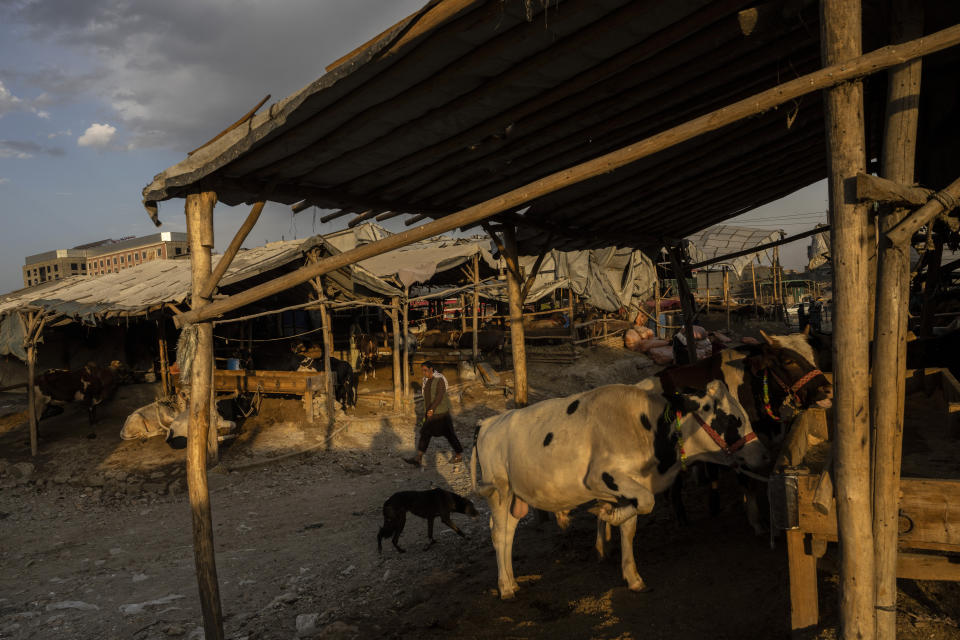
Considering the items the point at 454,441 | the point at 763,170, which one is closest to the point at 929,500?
the point at 763,170

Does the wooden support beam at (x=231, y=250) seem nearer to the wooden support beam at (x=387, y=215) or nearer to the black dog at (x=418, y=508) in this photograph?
the wooden support beam at (x=387, y=215)

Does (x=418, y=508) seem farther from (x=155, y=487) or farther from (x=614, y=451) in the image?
(x=155, y=487)

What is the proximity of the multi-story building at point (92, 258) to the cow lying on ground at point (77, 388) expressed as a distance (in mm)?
43931

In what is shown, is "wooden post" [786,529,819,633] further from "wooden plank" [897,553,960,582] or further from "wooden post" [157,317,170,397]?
"wooden post" [157,317,170,397]

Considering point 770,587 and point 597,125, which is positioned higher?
point 597,125

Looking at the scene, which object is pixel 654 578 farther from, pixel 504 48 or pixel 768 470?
pixel 504 48

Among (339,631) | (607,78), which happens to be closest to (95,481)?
(339,631)

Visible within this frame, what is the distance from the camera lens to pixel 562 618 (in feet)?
15.1

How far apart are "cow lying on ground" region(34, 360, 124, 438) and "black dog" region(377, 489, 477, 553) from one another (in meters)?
11.1

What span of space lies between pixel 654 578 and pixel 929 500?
264 cm

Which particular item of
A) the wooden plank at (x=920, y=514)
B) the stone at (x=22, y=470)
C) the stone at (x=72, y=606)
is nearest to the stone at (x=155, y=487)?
the stone at (x=22, y=470)

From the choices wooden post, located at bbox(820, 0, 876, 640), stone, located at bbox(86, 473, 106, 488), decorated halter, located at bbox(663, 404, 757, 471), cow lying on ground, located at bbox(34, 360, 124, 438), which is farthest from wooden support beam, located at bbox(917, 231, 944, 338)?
cow lying on ground, located at bbox(34, 360, 124, 438)

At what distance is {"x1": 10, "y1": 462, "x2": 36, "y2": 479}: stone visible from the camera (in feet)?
37.0

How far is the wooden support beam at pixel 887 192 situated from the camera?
272 cm
